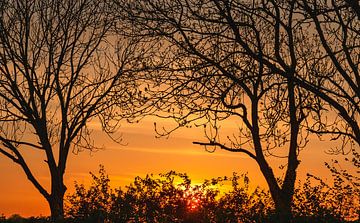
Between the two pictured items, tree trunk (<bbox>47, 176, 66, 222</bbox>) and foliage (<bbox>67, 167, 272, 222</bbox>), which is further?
tree trunk (<bbox>47, 176, 66, 222</bbox>)

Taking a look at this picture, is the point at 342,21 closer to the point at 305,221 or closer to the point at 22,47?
the point at 305,221

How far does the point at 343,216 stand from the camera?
47.0 feet

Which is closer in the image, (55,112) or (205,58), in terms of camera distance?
(205,58)

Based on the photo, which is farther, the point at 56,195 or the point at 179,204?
the point at 56,195

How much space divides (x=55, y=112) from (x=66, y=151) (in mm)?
1577

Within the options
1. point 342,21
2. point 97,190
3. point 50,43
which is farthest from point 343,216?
point 50,43

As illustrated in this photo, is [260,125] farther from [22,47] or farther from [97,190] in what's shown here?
[22,47]

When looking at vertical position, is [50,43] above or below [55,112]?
above

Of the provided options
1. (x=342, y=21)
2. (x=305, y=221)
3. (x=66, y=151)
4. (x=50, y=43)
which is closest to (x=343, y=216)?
(x=305, y=221)

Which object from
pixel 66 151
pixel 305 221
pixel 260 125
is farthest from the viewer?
pixel 66 151

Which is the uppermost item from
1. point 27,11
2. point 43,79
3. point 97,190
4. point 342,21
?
point 27,11

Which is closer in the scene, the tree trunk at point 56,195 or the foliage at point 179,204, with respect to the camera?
the foliage at point 179,204

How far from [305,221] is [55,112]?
12058mm

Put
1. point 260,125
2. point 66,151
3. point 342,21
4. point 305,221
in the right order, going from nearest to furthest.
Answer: point 305,221, point 342,21, point 260,125, point 66,151
